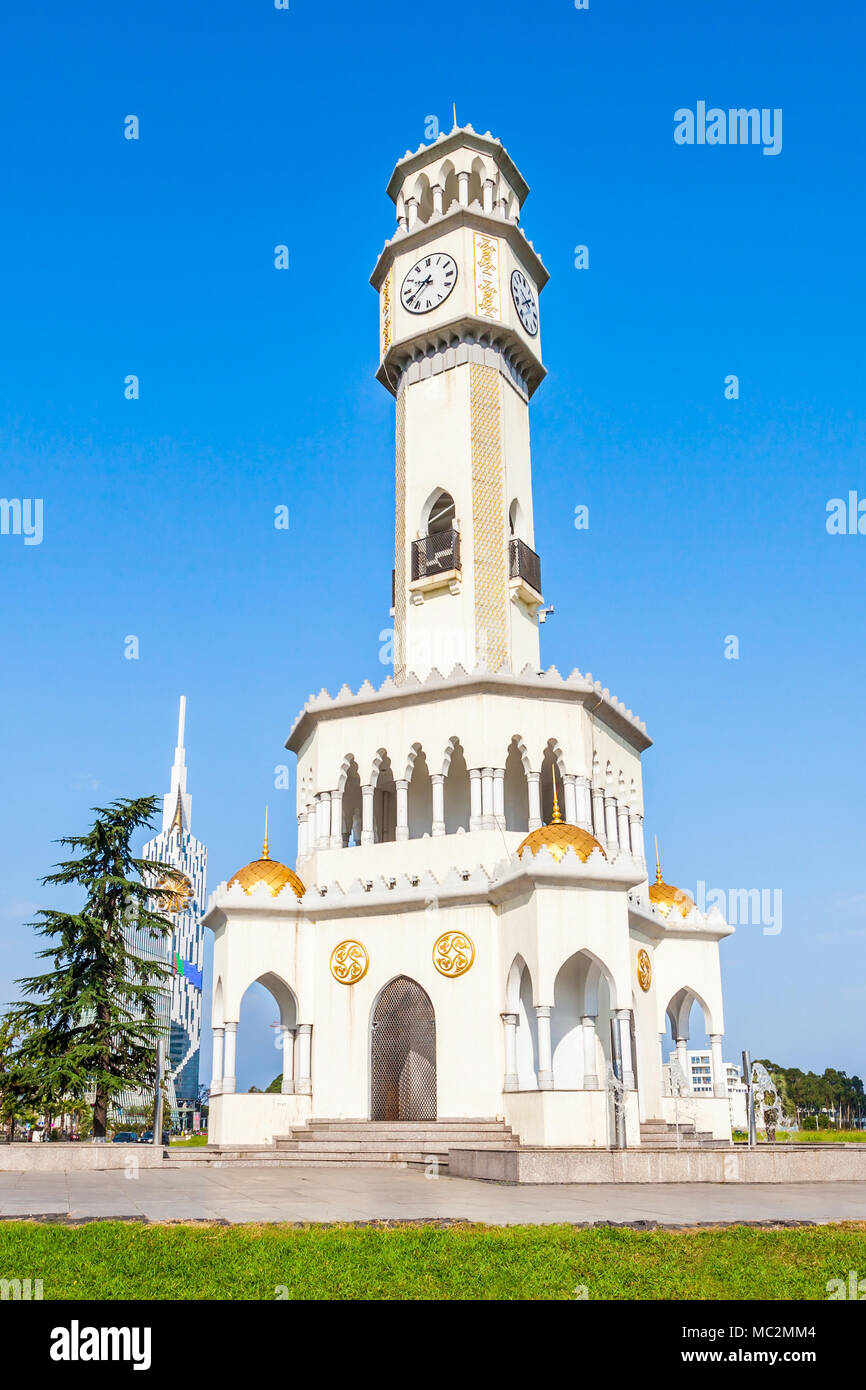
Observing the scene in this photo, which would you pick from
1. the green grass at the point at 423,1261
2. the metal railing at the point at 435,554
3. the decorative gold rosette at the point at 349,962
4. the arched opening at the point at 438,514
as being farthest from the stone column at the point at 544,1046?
the arched opening at the point at 438,514

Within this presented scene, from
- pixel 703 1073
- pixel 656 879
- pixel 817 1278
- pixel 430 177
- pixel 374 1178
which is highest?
pixel 430 177

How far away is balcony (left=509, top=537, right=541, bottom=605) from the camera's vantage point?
105 ft

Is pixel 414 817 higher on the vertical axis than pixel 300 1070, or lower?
higher

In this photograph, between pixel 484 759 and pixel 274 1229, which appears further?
pixel 484 759

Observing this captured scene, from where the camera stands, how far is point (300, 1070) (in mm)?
27562

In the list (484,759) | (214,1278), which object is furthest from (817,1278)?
(484,759)

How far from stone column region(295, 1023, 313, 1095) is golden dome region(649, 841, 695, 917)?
989cm

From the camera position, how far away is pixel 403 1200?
1449 cm

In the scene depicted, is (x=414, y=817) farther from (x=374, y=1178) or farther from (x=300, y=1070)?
(x=374, y=1178)

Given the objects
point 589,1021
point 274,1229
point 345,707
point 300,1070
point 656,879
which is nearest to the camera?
point 274,1229

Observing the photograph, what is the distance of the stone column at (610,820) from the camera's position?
3078cm

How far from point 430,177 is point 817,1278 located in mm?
33638

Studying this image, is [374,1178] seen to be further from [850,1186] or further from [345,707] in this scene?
[345,707]
